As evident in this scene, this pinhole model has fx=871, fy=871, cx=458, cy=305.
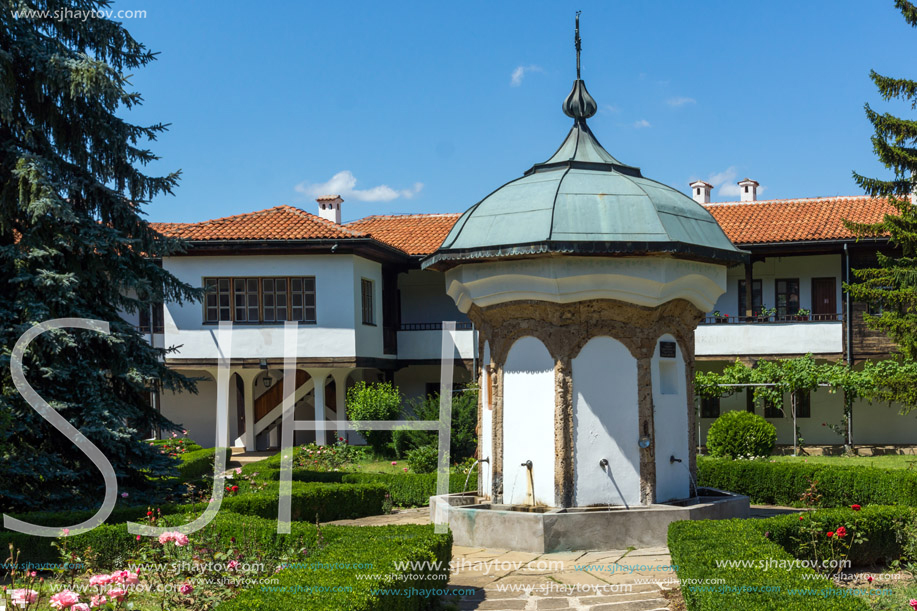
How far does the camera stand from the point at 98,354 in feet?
39.2

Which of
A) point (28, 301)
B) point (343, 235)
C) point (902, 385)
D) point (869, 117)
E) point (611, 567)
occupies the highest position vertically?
point (869, 117)

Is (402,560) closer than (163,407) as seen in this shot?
Yes

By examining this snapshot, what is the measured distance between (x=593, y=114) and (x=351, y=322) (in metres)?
11.7

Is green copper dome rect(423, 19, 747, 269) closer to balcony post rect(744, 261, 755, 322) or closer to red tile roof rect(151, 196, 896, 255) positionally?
red tile roof rect(151, 196, 896, 255)

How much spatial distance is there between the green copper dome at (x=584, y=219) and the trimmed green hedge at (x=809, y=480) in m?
4.33

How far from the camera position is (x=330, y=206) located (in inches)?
1141

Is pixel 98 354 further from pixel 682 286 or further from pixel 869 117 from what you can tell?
pixel 869 117

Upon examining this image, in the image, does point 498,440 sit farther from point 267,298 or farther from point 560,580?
point 267,298

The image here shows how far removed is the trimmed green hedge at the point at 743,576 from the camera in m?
5.85

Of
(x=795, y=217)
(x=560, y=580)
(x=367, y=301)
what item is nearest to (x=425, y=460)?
(x=367, y=301)

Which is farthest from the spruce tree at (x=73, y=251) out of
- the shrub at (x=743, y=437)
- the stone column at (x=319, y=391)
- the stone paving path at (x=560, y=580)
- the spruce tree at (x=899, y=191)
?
the spruce tree at (x=899, y=191)

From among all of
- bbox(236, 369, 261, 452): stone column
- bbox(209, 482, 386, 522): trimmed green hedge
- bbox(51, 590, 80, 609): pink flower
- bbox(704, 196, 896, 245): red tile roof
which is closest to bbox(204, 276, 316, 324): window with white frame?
bbox(236, 369, 261, 452): stone column

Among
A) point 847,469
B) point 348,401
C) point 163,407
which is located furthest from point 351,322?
point 847,469

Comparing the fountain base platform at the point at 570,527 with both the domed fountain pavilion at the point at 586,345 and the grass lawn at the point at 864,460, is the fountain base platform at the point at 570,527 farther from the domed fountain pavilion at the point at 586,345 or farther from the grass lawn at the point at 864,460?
the grass lawn at the point at 864,460
